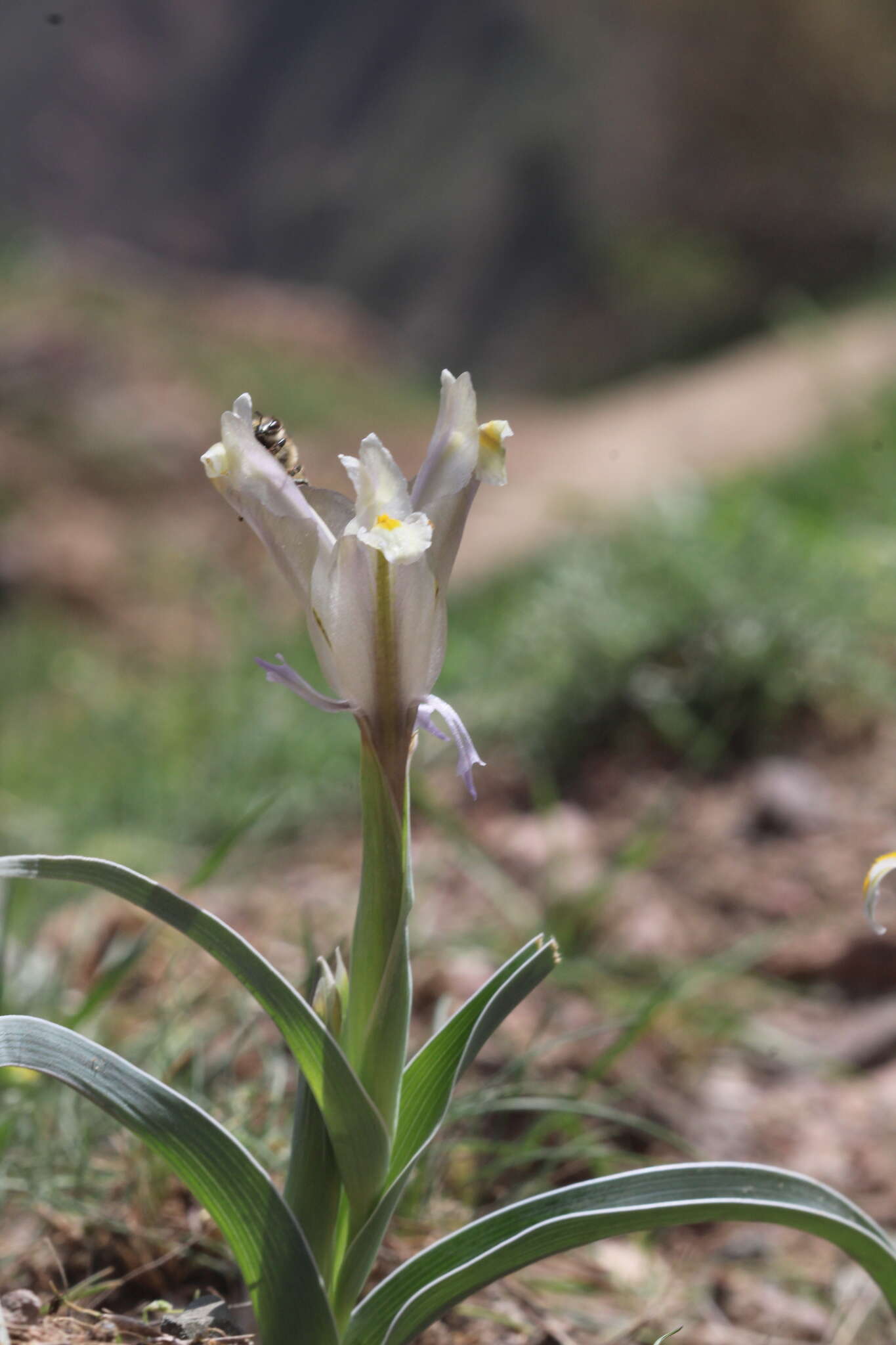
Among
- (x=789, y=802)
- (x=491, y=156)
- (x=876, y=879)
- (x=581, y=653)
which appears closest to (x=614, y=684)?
(x=581, y=653)

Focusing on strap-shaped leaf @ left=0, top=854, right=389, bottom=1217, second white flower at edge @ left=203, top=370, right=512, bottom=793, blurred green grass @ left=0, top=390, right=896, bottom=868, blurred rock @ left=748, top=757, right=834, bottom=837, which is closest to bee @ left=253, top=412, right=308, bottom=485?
second white flower at edge @ left=203, top=370, right=512, bottom=793

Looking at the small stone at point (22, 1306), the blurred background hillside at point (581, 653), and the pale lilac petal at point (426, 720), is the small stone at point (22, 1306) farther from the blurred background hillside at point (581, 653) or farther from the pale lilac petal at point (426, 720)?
the pale lilac petal at point (426, 720)

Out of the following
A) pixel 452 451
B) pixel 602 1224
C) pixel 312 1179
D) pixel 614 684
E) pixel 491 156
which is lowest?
pixel 602 1224

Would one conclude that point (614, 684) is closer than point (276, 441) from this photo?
No

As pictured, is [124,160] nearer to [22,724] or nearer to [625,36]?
[625,36]

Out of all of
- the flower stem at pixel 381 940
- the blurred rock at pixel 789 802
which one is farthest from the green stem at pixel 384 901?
the blurred rock at pixel 789 802

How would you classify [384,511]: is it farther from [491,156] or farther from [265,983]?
[491,156]

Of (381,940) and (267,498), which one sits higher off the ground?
(267,498)
